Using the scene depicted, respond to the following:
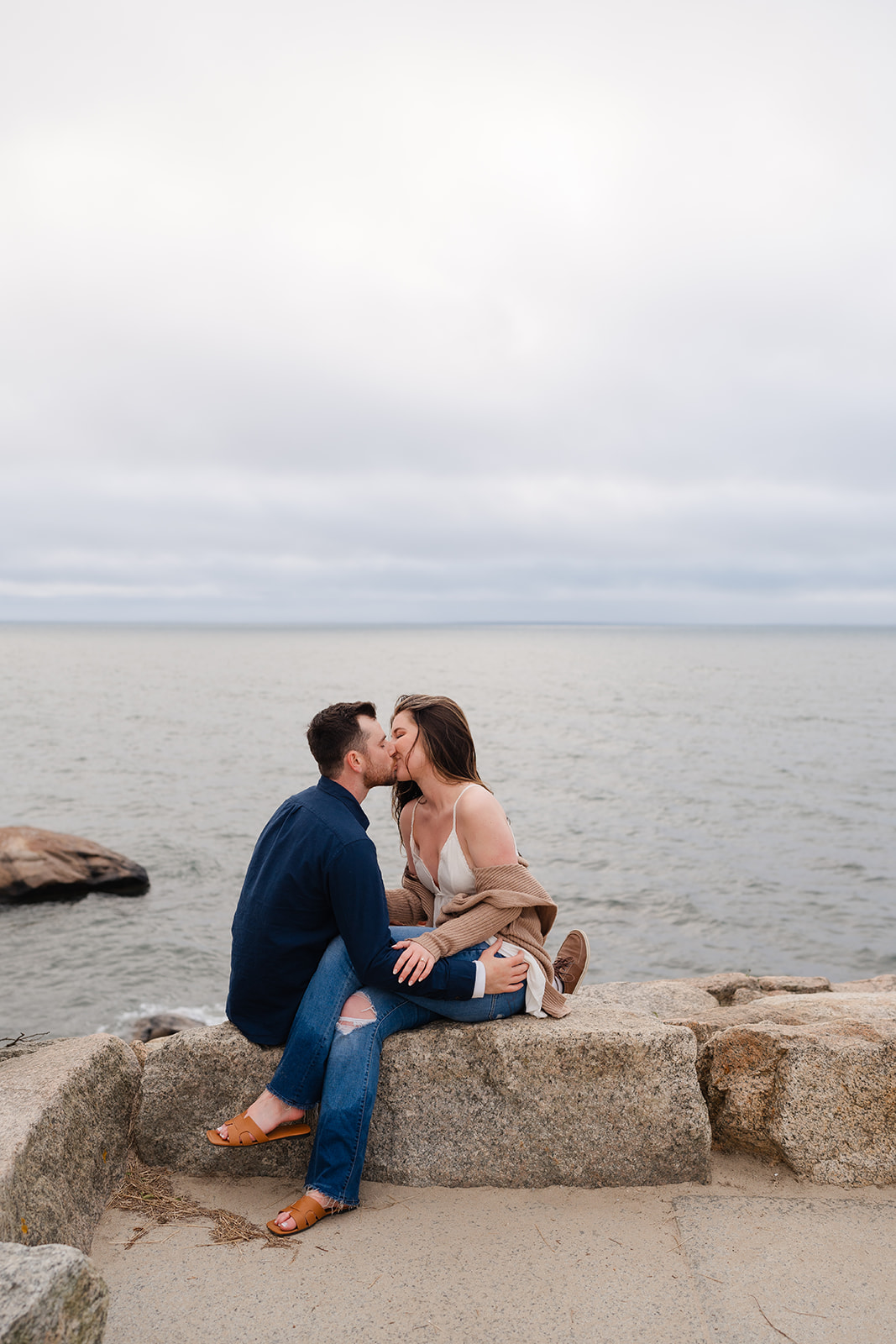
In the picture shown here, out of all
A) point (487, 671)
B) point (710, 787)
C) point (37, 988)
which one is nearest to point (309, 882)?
point (37, 988)

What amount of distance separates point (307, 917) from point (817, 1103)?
2.29 meters

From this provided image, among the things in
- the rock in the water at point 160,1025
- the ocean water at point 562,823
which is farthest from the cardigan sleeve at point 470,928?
the ocean water at point 562,823

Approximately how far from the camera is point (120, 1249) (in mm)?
3473

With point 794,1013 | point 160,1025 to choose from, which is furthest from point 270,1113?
point 160,1025

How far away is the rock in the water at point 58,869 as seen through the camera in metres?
14.3

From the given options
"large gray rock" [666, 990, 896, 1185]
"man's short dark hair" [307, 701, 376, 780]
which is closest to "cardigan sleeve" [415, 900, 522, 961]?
"man's short dark hair" [307, 701, 376, 780]

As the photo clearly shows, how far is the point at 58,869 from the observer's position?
14.6 metres

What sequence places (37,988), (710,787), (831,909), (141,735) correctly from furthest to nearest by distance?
(141,735) → (710,787) → (831,909) → (37,988)

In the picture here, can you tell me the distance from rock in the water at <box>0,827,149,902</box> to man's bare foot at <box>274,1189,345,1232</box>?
12166mm

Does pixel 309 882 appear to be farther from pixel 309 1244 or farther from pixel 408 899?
pixel 309 1244

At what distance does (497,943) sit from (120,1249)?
6.11 feet

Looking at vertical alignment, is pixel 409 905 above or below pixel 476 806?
below

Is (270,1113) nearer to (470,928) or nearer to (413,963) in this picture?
(413,963)

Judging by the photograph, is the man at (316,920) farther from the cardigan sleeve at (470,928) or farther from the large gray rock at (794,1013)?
the large gray rock at (794,1013)
